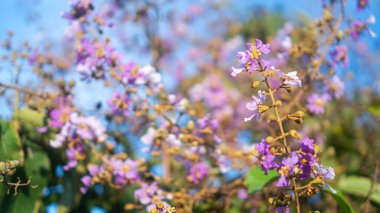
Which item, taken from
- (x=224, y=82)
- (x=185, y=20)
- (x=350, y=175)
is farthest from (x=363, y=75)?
(x=350, y=175)

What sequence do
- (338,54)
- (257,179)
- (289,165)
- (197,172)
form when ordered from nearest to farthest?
(289,165)
(257,179)
(197,172)
(338,54)

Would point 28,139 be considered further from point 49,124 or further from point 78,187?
point 78,187

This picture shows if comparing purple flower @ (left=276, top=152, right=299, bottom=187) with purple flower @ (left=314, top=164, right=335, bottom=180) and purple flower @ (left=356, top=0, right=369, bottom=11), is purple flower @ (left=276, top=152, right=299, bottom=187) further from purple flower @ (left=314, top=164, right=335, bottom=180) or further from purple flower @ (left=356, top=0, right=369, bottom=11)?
purple flower @ (left=356, top=0, right=369, bottom=11)

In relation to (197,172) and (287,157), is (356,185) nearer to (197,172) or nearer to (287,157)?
(197,172)

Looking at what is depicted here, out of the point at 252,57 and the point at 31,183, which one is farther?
the point at 31,183

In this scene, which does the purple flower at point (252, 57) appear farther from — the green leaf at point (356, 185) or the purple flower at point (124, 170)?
the green leaf at point (356, 185)

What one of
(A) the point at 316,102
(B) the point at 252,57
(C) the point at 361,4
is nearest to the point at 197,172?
(A) the point at 316,102
